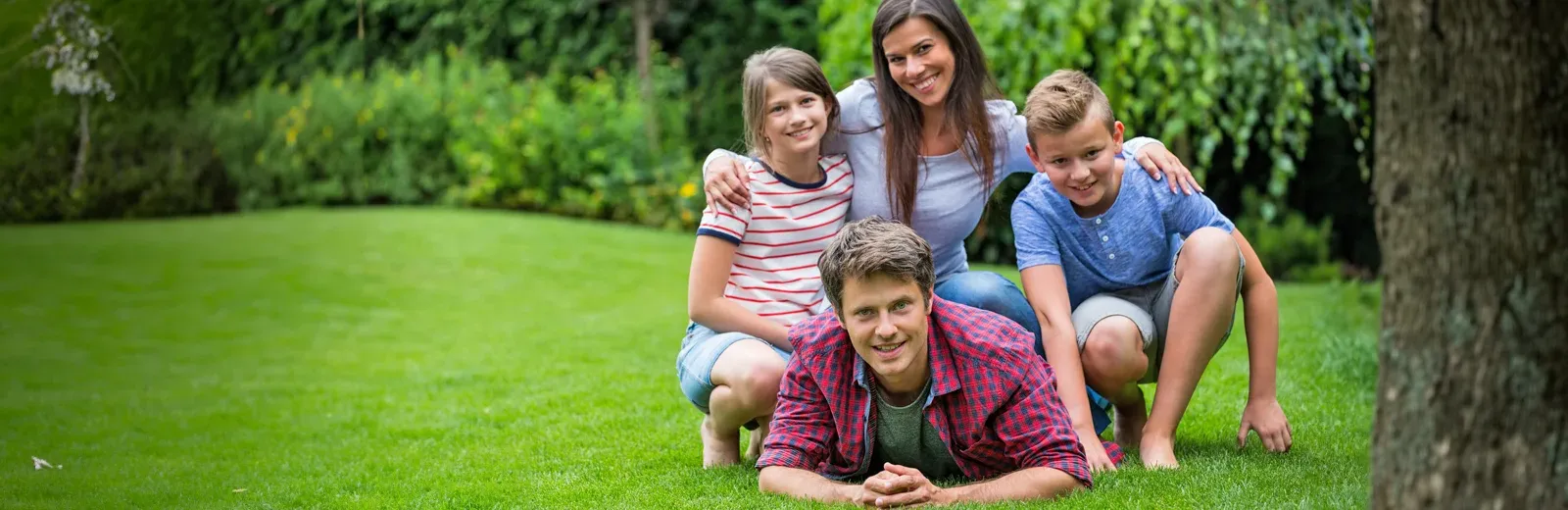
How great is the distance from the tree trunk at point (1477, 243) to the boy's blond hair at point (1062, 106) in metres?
1.00

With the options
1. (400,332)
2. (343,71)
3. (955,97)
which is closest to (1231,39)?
(955,97)

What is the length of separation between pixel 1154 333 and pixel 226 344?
4.50 meters

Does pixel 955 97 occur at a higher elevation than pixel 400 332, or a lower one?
higher

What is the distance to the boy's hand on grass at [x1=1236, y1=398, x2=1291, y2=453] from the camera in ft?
9.96

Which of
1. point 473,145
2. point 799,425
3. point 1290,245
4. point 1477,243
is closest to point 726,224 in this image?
point 799,425

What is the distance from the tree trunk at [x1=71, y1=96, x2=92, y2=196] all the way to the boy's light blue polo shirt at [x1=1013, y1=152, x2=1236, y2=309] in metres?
3.65

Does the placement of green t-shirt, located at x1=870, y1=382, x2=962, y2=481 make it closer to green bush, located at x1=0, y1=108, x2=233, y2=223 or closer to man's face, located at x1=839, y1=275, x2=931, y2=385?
man's face, located at x1=839, y1=275, x2=931, y2=385

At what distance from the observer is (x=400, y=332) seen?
6.35 m

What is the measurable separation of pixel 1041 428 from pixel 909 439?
0.29 m

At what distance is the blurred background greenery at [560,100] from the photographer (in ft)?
18.0

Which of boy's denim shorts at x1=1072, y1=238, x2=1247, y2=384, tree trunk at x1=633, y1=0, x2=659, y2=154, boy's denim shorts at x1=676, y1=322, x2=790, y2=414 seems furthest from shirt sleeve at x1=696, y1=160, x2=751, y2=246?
tree trunk at x1=633, y1=0, x2=659, y2=154

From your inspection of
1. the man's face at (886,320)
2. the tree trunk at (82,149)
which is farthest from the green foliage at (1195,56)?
the tree trunk at (82,149)

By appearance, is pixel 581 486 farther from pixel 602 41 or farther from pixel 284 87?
pixel 602 41

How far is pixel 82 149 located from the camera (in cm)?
549
